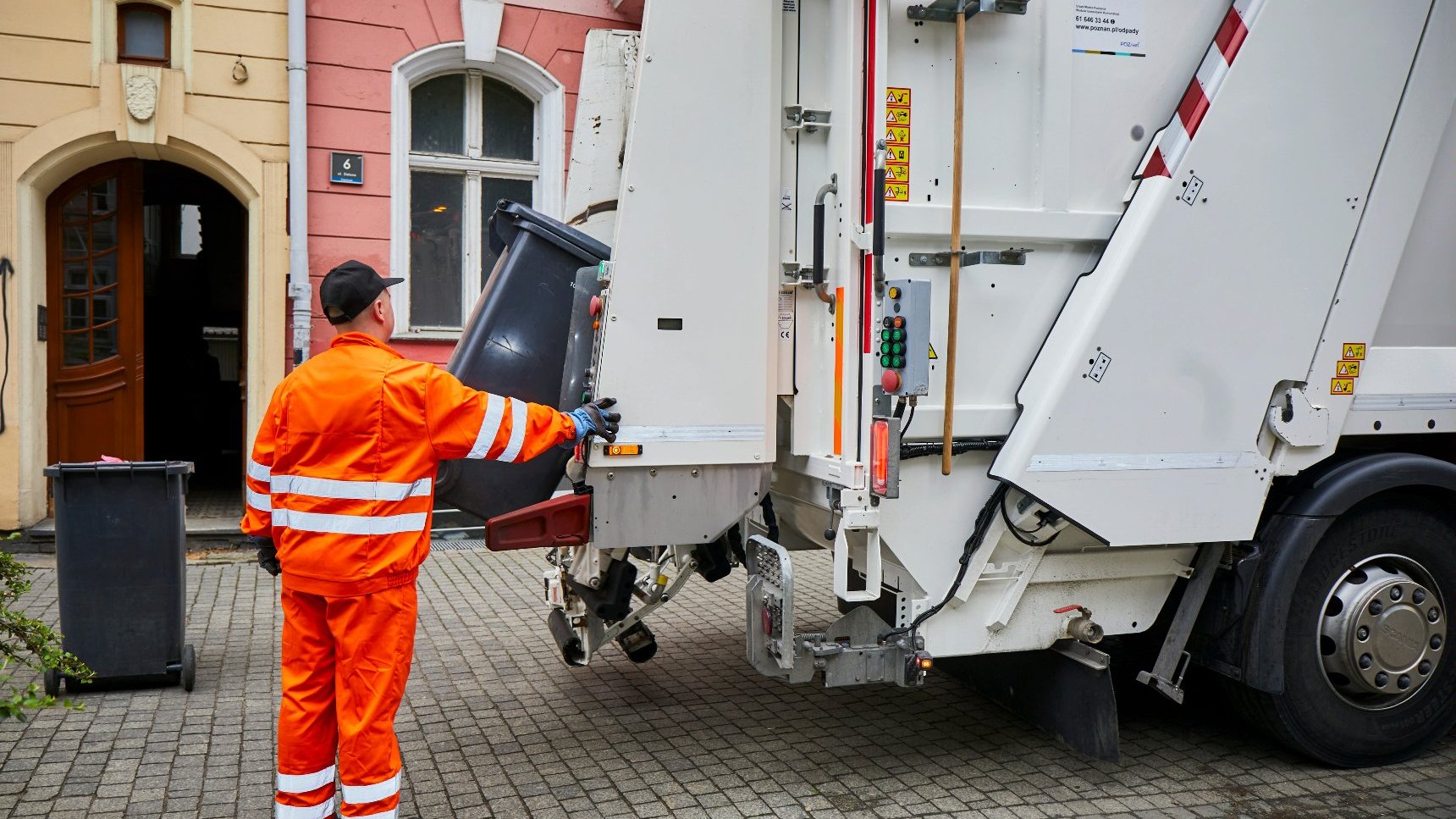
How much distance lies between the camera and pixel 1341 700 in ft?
12.3

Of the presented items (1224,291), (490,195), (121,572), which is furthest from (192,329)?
(1224,291)

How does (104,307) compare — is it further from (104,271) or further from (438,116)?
(438,116)

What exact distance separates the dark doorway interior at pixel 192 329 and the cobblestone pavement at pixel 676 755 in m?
7.60

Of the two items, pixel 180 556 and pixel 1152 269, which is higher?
pixel 1152 269

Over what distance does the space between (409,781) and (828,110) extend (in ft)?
8.38

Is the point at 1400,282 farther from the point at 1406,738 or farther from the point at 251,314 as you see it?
the point at 251,314

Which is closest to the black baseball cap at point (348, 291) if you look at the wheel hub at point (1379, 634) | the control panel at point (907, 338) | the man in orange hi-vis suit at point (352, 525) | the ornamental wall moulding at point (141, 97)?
the man in orange hi-vis suit at point (352, 525)

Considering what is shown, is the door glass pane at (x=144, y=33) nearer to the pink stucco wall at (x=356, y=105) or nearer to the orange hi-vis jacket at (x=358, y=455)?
the pink stucco wall at (x=356, y=105)

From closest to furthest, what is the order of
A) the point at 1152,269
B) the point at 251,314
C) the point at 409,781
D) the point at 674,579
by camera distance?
the point at 1152,269 < the point at 409,781 < the point at 674,579 < the point at 251,314

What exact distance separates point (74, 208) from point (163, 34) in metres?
1.43

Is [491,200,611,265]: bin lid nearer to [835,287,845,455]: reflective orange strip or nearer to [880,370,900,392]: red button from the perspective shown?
[835,287,845,455]: reflective orange strip

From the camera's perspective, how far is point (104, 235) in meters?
8.16


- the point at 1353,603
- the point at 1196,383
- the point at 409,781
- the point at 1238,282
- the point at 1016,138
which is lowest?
the point at 409,781

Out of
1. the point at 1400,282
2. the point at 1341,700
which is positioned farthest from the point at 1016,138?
the point at 1341,700
